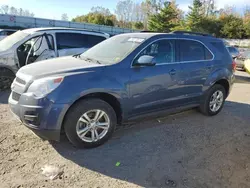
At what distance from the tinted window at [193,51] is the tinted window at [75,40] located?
12.8 ft

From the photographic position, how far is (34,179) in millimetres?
3107

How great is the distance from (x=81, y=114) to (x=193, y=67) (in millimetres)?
2489

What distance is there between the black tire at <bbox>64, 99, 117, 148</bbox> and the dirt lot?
0.12 meters

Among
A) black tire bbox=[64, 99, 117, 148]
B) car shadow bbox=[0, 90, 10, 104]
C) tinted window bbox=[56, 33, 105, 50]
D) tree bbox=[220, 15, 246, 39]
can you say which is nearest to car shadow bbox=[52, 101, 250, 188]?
black tire bbox=[64, 99, 117, 148]

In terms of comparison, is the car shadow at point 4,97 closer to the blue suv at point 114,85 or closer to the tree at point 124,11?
the blue suv at point 114,85

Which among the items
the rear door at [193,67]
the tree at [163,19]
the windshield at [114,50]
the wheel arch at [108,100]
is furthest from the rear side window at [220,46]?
the tree at [163,19]

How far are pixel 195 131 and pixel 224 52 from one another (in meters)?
2.06

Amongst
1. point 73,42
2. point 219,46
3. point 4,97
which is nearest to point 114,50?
point 219,46

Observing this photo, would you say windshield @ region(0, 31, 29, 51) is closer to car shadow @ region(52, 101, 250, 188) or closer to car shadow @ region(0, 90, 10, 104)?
car shadow @ region(0, 90, 10, 104)

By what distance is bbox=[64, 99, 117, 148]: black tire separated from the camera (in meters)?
3.62

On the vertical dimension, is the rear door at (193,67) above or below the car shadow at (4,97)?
above

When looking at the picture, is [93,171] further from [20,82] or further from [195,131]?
[195,131]

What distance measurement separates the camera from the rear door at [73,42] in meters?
7.40

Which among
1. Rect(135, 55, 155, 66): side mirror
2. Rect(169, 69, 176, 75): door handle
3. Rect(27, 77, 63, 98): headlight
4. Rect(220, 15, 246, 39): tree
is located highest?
Rect(220, 15, 246, 39): tree
